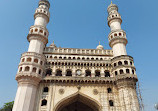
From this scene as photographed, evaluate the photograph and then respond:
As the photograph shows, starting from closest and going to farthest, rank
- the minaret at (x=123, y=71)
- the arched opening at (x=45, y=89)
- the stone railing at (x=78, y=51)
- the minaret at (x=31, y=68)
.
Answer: the minaret at (x=31, y=68)
the minaret at (x=123, y=71)
the arched opening at (x=45, y=89)
the stone railing at (x=78, y=51)

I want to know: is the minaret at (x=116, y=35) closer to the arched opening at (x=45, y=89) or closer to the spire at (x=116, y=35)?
the spire at (x=116, y=35)

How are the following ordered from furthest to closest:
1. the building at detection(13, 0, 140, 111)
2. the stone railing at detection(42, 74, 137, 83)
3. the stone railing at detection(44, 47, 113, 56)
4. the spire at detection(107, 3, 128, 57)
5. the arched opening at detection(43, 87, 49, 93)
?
the stone railing at detection(44, 47, 113, 56), the spire at detection(107, 3, 128, 57), the arched opening at detection(43, 87, 49, 93), the stone railing at detection(42, 74, 137, 83), the building at detection(13, 0, 140, 111)

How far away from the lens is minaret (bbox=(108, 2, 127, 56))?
33425 mm

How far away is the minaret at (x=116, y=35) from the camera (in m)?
33.4

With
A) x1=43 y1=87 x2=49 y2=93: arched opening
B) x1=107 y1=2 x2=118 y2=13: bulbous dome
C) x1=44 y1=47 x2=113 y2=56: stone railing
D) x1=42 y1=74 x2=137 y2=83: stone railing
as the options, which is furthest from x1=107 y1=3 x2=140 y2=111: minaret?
x1=43 y1=87 x2=49 y2=93: arched opening

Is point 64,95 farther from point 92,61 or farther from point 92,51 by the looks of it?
point 92,51

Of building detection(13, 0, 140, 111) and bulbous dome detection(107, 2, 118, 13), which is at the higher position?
bulbous dome detection(107, 2, 118, 13)

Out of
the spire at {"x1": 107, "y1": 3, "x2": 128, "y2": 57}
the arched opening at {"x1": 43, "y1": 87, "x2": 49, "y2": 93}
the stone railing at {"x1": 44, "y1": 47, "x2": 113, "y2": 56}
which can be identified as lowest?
the arched opening at {"x1": 43, "y1": 87, "x2": 49, "y2": 93}

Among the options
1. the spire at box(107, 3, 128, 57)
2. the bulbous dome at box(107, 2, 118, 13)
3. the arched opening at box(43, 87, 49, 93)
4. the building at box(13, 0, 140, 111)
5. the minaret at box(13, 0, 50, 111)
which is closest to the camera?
the minaret at box(13, 0, 50, 111)

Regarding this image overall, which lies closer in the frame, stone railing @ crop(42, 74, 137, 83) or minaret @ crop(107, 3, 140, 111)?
minaret @ crop(107, 3, 140, 111)

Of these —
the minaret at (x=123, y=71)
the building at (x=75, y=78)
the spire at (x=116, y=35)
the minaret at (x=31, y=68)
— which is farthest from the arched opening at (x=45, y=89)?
the spire at (x=116, y=35)

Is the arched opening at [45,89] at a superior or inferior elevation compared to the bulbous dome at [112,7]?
inferior

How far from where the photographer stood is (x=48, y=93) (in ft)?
91.8

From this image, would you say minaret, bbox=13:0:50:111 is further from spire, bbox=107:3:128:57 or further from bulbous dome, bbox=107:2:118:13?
bulbous dome, bbox=107:2:118:13
